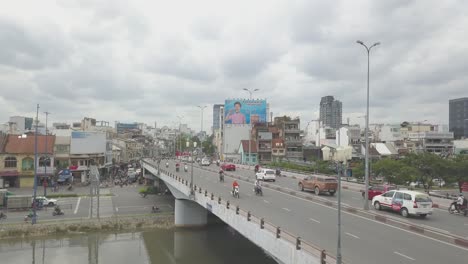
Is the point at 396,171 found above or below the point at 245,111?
below

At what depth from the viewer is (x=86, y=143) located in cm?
8706

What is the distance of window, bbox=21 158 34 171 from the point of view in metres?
73.0

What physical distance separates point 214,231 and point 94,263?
15354 millimetres

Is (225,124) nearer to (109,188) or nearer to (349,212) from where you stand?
(109,188)

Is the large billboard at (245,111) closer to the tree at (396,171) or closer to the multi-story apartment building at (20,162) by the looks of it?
the multi-story apartment building at (20,162)

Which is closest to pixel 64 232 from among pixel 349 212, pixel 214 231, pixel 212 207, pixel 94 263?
pixel 94 263

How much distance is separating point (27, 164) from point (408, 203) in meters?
71.0

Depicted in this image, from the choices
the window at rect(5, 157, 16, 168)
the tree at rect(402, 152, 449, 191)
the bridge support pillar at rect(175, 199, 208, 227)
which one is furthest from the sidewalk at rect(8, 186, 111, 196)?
the tree at rect(402, 152, 449, 191)

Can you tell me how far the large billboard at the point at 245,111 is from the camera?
113 meters

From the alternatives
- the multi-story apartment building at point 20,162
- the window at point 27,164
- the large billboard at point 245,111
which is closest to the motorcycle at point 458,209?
the multi-story apartment building at point 20,162

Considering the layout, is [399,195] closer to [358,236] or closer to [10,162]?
[358,236]

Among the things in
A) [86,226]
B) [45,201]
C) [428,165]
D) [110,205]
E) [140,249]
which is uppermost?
[428,165]

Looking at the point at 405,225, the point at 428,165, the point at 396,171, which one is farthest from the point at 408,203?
the point at 428,165

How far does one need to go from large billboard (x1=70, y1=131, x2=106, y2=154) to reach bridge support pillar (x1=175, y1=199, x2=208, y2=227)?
156 ft
